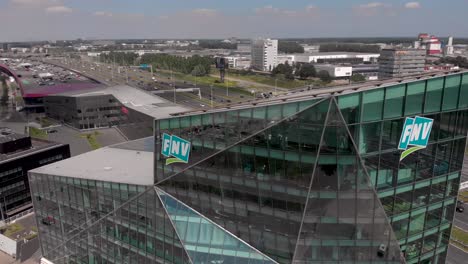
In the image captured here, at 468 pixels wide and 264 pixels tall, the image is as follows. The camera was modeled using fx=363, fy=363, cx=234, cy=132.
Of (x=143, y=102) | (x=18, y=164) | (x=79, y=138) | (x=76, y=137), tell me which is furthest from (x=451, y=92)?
(x=76, y=137)

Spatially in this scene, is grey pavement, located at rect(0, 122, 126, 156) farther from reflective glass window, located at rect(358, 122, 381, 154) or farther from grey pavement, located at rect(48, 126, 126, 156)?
reflective glass window, located at rect(358, 122, 381, 154)

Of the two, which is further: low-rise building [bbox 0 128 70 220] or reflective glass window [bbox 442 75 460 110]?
low-rise building [bbox 0 128 70 220]

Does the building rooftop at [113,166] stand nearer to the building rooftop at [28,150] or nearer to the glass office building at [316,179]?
the glass office building at [316,179]

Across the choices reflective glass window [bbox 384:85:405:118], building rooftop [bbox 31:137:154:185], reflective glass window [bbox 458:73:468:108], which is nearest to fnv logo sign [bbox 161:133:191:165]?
building rooftop [bbox 31:137:154:185]

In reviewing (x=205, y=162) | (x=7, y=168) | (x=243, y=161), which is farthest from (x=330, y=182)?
(x=7, y=168)

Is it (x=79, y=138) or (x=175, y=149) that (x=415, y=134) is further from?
(x=79, y=138)

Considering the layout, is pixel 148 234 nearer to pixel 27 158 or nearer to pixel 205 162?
pixel 205 162
